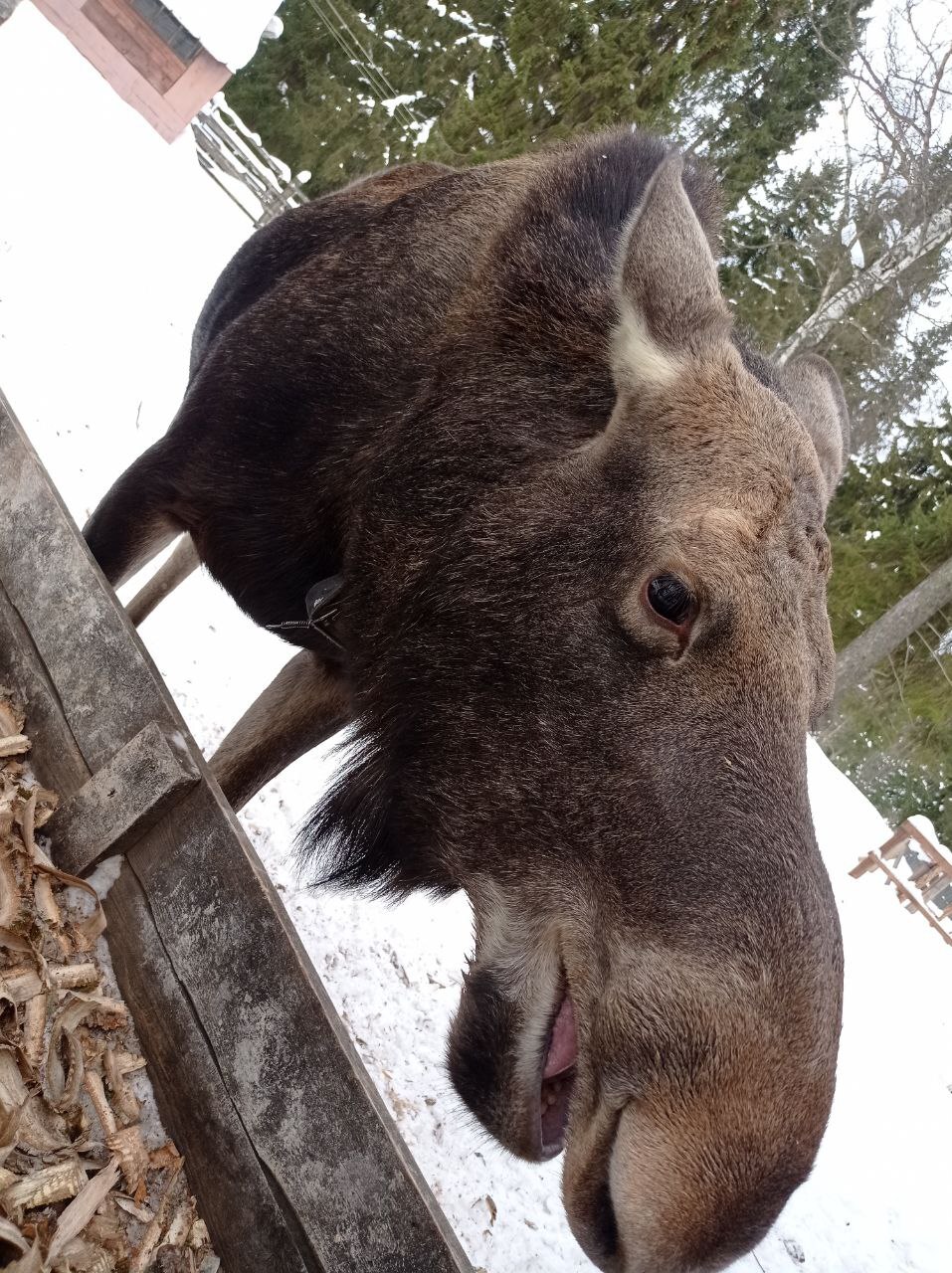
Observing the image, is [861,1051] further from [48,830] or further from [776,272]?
[776,272]

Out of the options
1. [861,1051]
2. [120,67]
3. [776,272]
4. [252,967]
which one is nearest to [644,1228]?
[252,967]

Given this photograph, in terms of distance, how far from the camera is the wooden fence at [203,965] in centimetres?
157

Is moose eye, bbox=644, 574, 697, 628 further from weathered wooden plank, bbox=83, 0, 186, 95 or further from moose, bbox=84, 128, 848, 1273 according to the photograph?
weathered wooden plank, bbox=83, 0, 186, 95

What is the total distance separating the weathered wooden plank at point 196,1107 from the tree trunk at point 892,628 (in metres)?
14.1

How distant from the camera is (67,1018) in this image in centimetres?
188

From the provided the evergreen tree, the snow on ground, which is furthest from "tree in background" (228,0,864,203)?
the snow on ground

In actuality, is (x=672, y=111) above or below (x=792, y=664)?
above

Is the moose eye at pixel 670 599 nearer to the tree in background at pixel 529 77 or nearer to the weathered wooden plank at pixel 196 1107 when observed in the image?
the weathered wooden plank at pixel 196 1107

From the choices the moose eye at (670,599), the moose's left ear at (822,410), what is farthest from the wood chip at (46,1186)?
the moose's left ear at (822,410)

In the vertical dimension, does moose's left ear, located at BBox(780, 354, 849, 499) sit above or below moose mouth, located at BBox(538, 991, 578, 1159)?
above

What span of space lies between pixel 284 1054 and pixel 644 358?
164 cm

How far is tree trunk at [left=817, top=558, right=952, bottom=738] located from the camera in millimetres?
14734

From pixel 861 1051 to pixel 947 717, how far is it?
10.4m

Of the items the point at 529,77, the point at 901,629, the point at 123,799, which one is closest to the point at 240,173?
the point at 529,77
